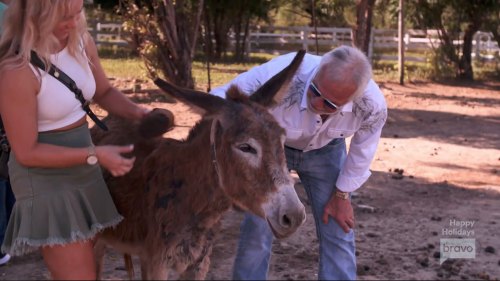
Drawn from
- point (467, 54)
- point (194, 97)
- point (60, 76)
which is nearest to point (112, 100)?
point (194, 97)

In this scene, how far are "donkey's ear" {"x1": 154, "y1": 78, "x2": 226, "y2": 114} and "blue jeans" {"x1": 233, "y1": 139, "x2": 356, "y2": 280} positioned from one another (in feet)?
3.50

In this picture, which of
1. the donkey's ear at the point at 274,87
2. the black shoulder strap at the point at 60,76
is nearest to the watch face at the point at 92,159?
the black shoulder strap at the point at 60,76

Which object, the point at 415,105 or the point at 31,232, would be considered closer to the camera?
the point at 31,232

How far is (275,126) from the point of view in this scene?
3.80 meters

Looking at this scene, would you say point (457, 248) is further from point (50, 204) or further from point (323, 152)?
point (50, 204)

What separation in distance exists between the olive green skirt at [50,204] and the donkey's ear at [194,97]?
1.58 ft

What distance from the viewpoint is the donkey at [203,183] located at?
3658 mm

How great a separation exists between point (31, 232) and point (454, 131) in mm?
10735

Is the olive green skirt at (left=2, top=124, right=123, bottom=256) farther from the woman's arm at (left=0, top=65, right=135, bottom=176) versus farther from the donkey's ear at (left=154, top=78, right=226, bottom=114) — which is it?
the donkey's ear at (left=154, top=78, right=226, bottom=114)

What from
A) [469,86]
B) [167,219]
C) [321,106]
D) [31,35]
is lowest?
[469,86]

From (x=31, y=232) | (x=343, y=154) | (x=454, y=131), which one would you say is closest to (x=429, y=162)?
(x=454, y=131)

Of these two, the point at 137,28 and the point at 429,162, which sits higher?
the point at 137,28

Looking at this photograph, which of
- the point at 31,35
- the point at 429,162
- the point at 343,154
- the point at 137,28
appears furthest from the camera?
the point at 137,28

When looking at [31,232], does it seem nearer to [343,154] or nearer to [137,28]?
[343,154]
